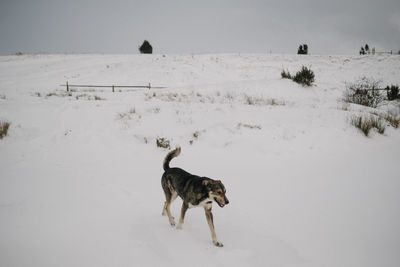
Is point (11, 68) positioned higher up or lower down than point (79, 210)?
higher up

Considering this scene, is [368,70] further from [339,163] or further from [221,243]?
[221,243]

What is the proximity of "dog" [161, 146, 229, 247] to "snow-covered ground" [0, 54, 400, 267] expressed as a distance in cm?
52

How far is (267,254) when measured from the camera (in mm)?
3697

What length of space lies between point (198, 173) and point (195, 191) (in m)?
3.24

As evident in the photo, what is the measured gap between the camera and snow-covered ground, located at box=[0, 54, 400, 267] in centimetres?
366

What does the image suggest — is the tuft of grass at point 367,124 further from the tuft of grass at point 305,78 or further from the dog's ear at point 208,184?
the tuft of grass at point 305,78

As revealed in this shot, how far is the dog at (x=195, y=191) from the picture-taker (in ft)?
11.4

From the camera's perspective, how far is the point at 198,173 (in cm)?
695

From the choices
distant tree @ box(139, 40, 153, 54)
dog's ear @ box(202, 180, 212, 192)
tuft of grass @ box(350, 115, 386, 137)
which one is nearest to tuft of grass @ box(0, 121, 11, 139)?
dog's ear @ box(202, 180, 212, 192)

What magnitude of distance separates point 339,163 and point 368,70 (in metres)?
31.9

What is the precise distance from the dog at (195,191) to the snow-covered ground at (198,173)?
52 cm

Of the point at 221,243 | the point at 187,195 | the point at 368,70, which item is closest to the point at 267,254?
the point at 221,243

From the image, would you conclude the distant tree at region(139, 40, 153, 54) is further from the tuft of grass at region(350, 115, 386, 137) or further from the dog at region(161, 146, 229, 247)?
the dog at region(161, 146, 229, 247)

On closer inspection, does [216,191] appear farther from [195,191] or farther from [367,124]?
[367,124]
